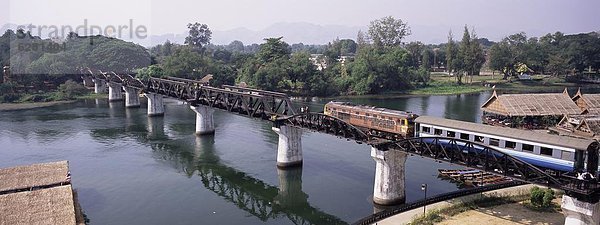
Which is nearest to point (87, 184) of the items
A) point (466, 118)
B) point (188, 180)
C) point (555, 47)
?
point (188, 180)

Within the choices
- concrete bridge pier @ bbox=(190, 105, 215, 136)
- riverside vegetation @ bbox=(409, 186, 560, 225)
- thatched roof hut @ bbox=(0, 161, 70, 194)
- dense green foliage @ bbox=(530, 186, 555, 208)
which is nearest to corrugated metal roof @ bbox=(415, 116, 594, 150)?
dense green foliage @ bbox=(530, 186, 555, 208)

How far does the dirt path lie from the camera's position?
35906 mm

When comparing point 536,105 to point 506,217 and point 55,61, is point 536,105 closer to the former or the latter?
point 506,217

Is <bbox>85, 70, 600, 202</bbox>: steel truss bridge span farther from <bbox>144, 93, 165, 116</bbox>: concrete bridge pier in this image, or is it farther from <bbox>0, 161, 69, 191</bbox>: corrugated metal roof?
<bbox>144, 93, 165, 116</bbox>: concrete bridge pier

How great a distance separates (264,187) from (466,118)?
2325 inches

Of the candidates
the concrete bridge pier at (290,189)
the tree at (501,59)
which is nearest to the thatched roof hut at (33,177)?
the concrete bridge pier at (290,189)

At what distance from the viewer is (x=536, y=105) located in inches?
2918

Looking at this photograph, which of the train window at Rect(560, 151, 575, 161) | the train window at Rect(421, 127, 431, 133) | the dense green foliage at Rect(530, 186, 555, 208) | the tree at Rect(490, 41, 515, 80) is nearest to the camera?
the train window at Rect(560, 151, 575, 161)

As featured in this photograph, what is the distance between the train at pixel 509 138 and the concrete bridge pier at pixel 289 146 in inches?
351

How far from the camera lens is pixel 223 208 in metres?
45.3

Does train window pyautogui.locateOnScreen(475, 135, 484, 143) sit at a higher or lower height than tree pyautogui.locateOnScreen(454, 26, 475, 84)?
lower

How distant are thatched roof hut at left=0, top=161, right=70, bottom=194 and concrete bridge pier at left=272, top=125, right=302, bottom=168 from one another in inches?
887

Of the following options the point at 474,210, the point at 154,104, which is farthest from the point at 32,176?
the point at 154,104

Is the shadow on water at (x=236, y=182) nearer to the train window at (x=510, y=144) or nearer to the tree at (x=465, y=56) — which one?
the train window at (x=510, y=144)
